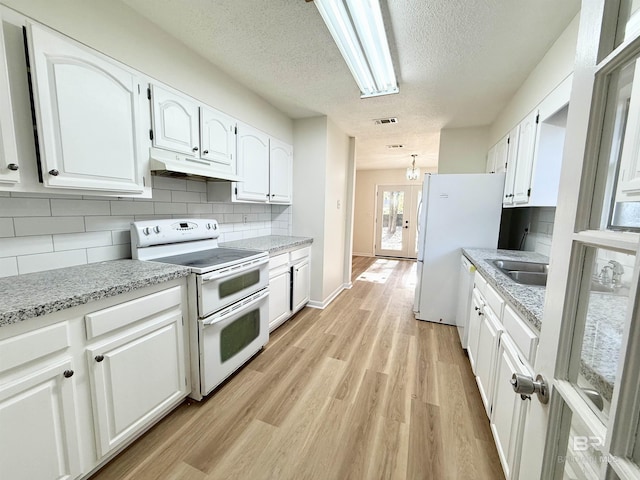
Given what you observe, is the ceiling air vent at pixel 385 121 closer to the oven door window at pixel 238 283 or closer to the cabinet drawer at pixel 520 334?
the oven door window at pixel 238 283

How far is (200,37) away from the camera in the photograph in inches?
71.4

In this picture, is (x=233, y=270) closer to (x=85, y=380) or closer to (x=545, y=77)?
(x=85, y=380)

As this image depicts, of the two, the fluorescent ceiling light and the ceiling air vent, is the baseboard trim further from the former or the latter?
the fluorescent ceiling light

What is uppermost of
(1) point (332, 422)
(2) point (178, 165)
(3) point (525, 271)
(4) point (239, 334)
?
(2) point (178, 165)

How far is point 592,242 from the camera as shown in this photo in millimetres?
449

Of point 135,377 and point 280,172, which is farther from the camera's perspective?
point 280,172

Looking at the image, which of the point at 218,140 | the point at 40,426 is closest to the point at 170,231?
the point at 218,140

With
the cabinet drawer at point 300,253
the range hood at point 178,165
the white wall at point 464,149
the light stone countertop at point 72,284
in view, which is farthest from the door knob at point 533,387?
the white wall at point 464,149

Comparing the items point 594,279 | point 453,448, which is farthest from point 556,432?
point 453,448

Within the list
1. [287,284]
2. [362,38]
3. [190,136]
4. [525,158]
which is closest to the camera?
[362,38]

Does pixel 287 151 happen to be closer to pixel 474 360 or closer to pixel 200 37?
pixel 200 37

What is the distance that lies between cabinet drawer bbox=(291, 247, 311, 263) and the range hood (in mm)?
1104

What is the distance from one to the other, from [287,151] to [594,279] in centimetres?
309

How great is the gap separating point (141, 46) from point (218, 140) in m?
0.73
